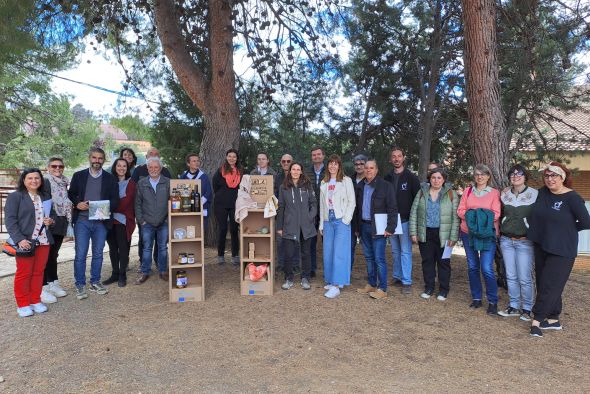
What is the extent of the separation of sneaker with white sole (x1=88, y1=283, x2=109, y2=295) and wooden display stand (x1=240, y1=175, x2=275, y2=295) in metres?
1.73

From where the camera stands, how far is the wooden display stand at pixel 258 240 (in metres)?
5.18

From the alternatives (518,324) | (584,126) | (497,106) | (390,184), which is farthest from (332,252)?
(584,126)

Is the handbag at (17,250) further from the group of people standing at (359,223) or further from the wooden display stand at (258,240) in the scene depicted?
the wooden display stand at (258,240)

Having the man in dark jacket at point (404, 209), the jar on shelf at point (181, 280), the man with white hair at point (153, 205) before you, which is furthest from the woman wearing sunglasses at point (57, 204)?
the man in dark jacket at point (404, 209)

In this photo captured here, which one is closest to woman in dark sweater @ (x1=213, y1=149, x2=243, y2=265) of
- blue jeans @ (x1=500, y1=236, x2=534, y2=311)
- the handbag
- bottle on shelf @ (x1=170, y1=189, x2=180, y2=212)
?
bottle on shelf @ (x1=170, y1=189, x2=180, y2=212)

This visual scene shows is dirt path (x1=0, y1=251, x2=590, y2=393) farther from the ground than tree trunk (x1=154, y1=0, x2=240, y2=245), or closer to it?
closer to it

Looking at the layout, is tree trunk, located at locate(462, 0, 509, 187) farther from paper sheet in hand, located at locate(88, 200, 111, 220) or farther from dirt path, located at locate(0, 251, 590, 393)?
paper sheet in hand, located at locate(88, 200, 111, 220)

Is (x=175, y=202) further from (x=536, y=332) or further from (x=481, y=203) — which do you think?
(x=536, y=332)

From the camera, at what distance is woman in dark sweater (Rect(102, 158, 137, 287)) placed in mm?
5500

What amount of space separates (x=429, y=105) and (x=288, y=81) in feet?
8.52

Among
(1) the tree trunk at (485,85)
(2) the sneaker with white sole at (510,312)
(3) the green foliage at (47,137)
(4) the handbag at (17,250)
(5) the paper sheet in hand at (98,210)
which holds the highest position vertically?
(3) the green foliage at (47,137)

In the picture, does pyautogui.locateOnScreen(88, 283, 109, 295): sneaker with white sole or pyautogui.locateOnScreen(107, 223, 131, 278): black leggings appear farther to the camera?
pyautogui.locateOnScreen(107, 223, 131, 278): black leggings

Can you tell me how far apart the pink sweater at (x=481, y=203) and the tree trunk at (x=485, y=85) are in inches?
35.8

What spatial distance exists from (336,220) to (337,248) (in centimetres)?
34
